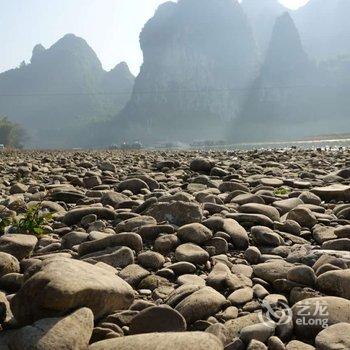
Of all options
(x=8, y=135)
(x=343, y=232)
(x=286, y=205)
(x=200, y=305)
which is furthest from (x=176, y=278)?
(x=8, y=135)

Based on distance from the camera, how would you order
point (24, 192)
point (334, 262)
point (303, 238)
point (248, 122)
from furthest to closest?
point (248, 122), point (24, 192), point (303, 238), point (334, 262)

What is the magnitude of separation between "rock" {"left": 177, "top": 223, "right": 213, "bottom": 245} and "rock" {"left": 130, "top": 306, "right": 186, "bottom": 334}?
5.01 ft

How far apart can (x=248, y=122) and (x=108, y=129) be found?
6049cm

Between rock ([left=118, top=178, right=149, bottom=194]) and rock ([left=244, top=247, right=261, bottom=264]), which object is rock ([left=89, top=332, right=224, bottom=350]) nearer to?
rock ([left=244, top=247, right=261, bottom=264])

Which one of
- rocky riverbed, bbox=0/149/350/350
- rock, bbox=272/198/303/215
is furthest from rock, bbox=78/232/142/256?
rock, bbox=272/198/303/215

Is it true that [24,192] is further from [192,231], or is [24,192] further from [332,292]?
[332,292]

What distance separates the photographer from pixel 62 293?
2.23 metres

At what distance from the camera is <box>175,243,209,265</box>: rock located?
3.54 m

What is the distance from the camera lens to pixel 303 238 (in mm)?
4371

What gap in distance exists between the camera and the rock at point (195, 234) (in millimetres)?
3947

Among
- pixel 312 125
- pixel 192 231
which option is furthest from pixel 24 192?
pixel 312 125

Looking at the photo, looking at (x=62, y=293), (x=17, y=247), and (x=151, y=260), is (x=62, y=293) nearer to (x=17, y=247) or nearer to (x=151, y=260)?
(x=151, y=260)

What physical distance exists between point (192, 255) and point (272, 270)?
0.66 metres

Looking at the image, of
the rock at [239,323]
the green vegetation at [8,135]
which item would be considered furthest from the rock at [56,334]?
the green vegetation at [8,135]
